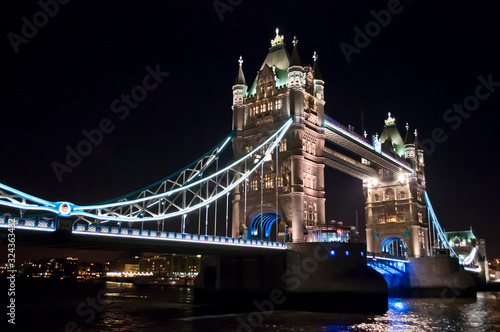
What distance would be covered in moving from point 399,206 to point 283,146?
36123 millimetres

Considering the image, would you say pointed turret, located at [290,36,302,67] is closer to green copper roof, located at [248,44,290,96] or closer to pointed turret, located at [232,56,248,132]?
green copper roof, located at [248,44,290,96]

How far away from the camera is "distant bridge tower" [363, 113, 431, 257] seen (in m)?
79.6

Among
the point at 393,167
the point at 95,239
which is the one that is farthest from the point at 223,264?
the point at 393,167

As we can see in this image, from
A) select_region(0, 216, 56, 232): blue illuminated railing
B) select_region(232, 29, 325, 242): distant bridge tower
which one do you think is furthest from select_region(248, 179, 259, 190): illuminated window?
select_region(0, 216, 56, 232): blue illuminated railing

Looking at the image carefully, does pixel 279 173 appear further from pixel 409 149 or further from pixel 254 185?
pixel 409 149

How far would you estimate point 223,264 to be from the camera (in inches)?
1911

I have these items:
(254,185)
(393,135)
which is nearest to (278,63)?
(254,185)

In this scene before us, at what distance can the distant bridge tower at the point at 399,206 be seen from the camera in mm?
79625

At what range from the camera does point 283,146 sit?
2124 inches

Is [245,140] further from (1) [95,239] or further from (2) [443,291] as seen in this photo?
(2) [443,291]

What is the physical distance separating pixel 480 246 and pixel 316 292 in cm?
8762

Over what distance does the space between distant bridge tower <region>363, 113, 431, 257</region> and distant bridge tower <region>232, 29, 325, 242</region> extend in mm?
29531

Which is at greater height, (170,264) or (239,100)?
(239,100)

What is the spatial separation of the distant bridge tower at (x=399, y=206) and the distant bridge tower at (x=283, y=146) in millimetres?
29531
